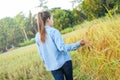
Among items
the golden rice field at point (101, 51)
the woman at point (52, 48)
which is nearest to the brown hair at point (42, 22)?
the woman at point (52, 48)

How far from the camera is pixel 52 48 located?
421cm

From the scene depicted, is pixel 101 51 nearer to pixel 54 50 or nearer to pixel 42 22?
pixel 54 50

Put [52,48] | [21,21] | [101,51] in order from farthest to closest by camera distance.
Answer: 1. [21,21]
2. [52,48]
3. [101,51]

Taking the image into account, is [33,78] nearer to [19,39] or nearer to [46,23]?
[46,23]

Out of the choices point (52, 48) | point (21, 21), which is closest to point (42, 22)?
point (52, 48)

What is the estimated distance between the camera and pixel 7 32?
6216cm

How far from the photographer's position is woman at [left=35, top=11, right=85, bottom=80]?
4.20 m

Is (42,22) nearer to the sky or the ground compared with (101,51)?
nearer to the sky

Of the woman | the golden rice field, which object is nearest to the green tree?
the golden rice field

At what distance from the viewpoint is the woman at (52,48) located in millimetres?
4203

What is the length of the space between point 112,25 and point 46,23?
89 cm

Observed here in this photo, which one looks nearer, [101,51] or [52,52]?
[101,51]

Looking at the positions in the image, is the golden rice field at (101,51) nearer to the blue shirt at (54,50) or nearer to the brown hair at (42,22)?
the blue shirt at (54,50)

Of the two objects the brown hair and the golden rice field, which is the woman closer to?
the brown hair
